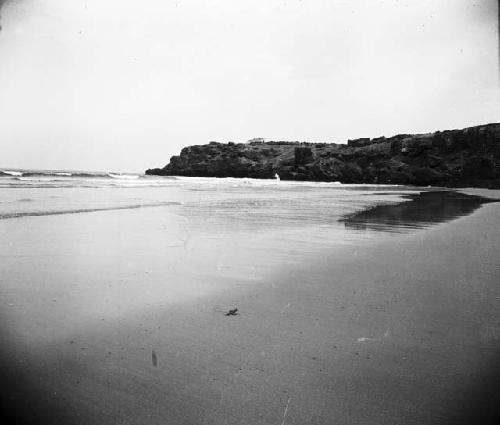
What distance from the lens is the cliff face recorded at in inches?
2124

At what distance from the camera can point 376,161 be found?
68625 millimetres

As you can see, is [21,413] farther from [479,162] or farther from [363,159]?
[363,159]

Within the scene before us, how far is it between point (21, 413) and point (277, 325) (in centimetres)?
166

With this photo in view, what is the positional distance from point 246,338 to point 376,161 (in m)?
71.1

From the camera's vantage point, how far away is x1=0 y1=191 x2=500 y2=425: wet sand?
5.72ft

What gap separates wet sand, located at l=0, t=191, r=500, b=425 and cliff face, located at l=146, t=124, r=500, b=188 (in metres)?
50.4

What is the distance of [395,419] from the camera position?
5.44 ft

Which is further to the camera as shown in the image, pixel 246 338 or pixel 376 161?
pixel 376 161

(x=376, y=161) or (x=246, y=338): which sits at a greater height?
(x=376, y=161)

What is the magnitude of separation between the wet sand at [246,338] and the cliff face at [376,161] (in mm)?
50404

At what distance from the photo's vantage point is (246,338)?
8.21 ft

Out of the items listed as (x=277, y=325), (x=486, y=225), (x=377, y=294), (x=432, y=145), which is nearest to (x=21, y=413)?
Answer: (x=277, y=325)

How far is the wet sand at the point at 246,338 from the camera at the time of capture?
1742mm

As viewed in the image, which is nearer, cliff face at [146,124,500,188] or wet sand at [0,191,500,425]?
wet sand at [0,191,500,425]
